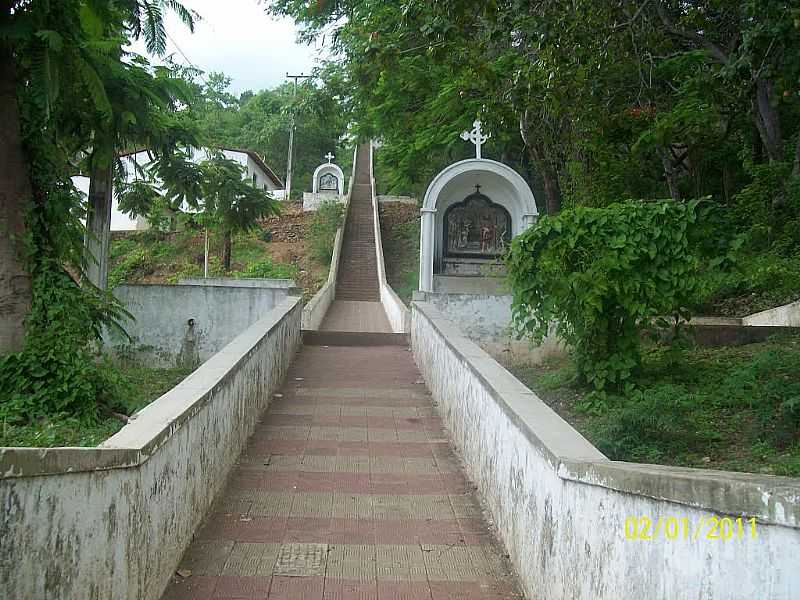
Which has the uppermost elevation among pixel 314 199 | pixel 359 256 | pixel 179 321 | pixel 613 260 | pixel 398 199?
pixel 398 199

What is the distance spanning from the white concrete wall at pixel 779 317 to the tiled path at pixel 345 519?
8.14 metres

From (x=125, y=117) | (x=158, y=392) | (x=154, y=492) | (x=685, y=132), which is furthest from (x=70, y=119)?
(x=685, y=132)

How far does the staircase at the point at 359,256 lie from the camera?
27.4 meters

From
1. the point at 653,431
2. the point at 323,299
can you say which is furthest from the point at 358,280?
the point at 653,431

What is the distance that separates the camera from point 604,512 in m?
3.43

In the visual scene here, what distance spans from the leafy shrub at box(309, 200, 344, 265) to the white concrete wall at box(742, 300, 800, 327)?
21.2 m

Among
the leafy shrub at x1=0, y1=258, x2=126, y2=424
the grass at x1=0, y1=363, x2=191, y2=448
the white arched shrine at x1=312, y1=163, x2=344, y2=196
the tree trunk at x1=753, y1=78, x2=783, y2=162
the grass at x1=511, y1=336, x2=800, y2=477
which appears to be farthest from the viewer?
the white arched shrine at x1=312, y1=163, x2=344, y2=196

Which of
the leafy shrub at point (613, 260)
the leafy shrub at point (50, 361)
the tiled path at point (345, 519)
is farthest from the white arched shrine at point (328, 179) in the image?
the tiled path at point (345, 519)

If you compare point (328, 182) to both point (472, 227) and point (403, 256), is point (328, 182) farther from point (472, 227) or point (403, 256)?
point (472, 227)

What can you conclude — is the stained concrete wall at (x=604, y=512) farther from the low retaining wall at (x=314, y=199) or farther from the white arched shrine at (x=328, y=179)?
the white arched shrine at (x=328, y=179)

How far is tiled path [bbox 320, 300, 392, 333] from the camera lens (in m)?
18.2

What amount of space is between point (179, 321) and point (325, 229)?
2038 cm

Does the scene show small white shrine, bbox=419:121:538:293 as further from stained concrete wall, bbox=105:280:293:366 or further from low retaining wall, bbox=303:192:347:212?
low retaining wall, bbox=303:192:347:212
